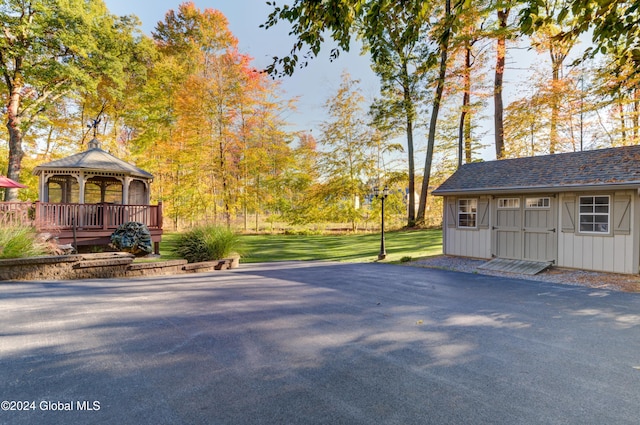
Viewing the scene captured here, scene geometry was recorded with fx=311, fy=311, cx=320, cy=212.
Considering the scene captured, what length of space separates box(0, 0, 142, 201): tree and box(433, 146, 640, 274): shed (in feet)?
57.1

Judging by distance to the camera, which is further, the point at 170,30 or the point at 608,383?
the point at 170,30

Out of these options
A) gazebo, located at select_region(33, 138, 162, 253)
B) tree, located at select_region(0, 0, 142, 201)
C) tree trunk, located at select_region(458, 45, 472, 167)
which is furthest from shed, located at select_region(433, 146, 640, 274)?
tree, located at select_region(0, 0, 142, 201)

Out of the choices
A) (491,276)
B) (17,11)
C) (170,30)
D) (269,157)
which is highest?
(170,30)

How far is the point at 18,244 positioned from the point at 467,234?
40.2 ft

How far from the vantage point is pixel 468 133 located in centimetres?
2088

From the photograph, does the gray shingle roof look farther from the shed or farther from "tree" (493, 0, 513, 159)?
"tree" (493, 0, 513, 159)

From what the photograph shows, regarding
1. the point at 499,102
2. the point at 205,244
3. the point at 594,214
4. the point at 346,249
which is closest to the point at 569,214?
the point at 594,214

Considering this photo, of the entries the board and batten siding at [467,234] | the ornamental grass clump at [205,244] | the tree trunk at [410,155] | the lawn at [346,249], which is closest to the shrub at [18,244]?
the ornamental grass clump at [205,244]

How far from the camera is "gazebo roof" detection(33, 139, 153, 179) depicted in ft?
34.6

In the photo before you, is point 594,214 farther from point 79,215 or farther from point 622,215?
point 79,215

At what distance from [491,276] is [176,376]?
7925mm

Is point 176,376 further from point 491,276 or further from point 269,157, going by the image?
point 269,157

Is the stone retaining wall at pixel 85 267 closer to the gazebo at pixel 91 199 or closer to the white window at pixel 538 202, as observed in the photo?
the gazebo at pixel 91 199

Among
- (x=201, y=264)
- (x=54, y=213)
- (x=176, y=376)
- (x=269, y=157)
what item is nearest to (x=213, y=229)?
(x=201, y=264)
